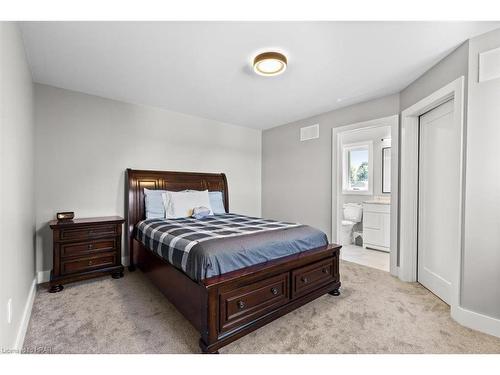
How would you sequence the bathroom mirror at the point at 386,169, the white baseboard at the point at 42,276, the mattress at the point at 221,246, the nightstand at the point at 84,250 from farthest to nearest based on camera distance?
the bathroom mirror at the point at 386,169 < the white baseboard at the point at 42,276 < the nightstand at the point at 84,250 < the mattress at the point at 221,246

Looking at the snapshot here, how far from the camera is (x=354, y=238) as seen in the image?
4.82 meters

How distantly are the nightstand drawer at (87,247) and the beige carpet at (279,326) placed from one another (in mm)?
390

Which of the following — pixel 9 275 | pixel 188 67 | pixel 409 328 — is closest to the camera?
pixel 9 275

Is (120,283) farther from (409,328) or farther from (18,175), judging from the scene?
(409,328)

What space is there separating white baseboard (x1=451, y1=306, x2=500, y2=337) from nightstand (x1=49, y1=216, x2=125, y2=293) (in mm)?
3553

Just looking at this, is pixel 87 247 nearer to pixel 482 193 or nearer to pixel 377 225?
pixel 482 193

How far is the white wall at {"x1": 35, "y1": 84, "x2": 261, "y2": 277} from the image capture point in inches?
109

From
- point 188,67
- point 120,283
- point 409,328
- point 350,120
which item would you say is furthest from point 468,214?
point 120,283

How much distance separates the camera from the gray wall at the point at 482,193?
5.79ft

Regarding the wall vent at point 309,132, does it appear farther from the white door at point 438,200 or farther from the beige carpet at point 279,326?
the beige carpet at point 279,326

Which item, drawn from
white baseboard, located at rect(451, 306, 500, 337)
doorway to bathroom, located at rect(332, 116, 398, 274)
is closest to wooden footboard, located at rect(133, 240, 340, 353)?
white baseboard, located at rect(451, 306, 500, 337)

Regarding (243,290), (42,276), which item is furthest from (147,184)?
(243,290)

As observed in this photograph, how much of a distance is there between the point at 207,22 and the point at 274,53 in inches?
25.7

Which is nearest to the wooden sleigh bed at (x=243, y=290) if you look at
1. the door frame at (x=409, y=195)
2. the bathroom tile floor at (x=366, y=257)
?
the door frame at (x=409, y=195)
